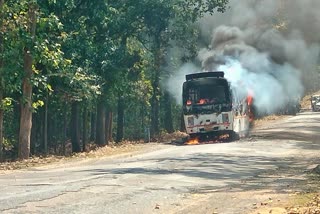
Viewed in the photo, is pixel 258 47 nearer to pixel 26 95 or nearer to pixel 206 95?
pixel 206 95

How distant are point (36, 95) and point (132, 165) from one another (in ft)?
27.8

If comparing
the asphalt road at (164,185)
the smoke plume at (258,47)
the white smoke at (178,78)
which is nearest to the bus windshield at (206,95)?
the smoke plume at (258,47)

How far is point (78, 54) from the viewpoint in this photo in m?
25.6

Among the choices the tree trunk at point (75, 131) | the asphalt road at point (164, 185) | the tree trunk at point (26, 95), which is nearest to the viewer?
the asphalt road at point (164, 185)

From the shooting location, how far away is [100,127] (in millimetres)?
34031

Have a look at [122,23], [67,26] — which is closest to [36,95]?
[67,26]

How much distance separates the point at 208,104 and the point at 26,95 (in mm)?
10980

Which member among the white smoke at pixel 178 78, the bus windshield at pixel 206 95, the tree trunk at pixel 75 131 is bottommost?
the tree trunk at pixel 75 131

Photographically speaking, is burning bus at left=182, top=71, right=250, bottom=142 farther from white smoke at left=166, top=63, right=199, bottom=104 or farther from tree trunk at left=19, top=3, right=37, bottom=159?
white smoke at left=166, top=63, right=199, bottom=104

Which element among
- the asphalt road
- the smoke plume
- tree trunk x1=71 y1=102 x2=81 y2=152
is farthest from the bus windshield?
the asphalt road

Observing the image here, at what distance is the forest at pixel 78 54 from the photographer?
69.8 feet

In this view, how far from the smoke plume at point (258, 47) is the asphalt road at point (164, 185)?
10.3 metres

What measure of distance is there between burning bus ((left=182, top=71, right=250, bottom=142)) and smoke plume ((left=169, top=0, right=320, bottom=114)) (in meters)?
2.68

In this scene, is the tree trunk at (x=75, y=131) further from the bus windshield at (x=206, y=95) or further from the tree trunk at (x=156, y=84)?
the tree trunk at (x=156, y=84)
